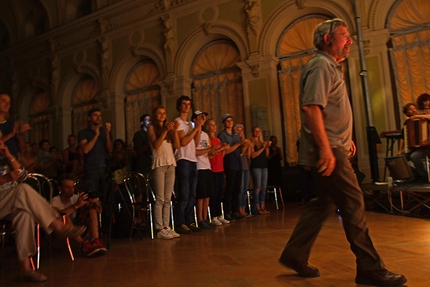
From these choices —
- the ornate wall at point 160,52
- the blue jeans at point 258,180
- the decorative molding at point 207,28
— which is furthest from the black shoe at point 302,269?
the decorative molding at point 207,28

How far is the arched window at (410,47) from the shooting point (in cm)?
755

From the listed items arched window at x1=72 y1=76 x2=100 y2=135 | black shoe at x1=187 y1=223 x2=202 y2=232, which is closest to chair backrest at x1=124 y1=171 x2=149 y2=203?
black shoe at x1=187 y1=223 x2=202 y2=232

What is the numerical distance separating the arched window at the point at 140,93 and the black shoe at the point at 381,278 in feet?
30.1

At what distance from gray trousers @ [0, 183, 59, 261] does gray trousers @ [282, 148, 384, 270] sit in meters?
1.70

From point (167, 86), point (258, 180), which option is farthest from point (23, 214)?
point (167, 86)

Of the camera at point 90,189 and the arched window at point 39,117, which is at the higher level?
the arched window at point 39,117

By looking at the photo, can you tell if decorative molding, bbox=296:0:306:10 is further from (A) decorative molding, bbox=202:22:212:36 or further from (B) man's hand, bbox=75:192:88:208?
(B) man's hand, bbox=75:192:88:208

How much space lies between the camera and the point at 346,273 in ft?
7.05

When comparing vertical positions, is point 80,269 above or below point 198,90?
below

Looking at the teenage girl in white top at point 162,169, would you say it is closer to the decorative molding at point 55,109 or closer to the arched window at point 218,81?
the arched window at point 218,81

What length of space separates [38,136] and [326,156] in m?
13.1

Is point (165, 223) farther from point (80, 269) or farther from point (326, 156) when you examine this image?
point (326, 156)

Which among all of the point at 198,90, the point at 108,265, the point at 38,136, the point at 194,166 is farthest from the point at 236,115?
the point at 38,136

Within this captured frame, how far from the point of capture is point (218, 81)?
975 cm
